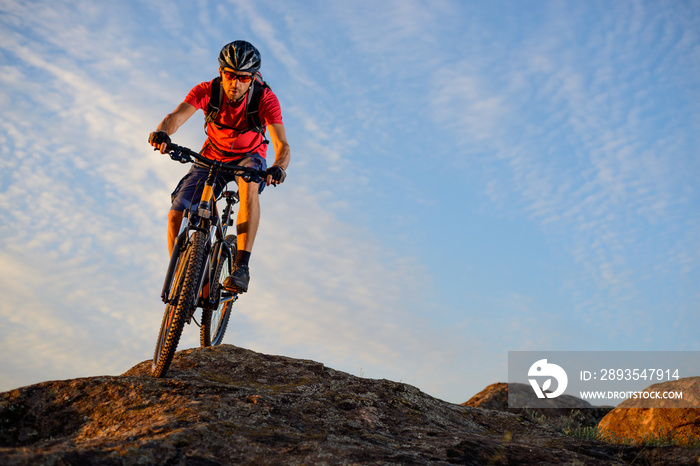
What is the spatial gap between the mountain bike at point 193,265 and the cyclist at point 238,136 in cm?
23

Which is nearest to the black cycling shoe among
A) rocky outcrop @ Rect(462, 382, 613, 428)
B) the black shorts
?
the black shorts

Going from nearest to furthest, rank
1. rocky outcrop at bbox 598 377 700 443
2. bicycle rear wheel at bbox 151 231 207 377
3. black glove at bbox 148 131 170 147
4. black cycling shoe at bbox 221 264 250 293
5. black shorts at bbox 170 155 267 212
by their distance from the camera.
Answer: bicycle rear wheel at bbox 151 231 207 377 → black glove at bbox 148 131 170 147 → black cycling shoe at bbox 221 264 250 293 → black shorts at bbox 170 155 267 212 → rocky outcrop at bbox 598 377 700 443

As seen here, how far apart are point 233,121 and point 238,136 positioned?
0.20 m

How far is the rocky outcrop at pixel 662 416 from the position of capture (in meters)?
9.03

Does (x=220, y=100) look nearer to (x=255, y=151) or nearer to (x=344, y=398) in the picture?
(x=255, y=151)

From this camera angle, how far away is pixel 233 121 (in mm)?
7051

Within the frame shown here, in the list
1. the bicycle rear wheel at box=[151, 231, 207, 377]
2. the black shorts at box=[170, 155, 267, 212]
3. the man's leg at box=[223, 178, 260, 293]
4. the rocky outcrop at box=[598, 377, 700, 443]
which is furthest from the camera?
the rocky outcrop at box=[598, 377, 700, 443]

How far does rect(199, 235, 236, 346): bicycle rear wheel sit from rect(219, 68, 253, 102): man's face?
6.20 feet

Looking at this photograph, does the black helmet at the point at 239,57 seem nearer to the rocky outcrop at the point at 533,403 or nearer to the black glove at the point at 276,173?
the black glove at the point at 276,173

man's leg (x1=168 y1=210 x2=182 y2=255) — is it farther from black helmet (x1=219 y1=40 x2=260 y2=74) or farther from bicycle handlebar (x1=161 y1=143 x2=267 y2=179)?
black helmet (x1=219 y1=40 x2=260 y2=74)

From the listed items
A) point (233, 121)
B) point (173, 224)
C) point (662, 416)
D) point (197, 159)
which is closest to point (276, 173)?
point (197, 159)

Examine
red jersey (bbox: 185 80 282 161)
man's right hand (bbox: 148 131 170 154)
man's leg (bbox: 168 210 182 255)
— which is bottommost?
man's leg (bbox: 168 210 182 255)

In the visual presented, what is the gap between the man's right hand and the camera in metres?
5.91

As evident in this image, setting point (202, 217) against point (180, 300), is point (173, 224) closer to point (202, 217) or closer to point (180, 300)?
point (202, 217)
